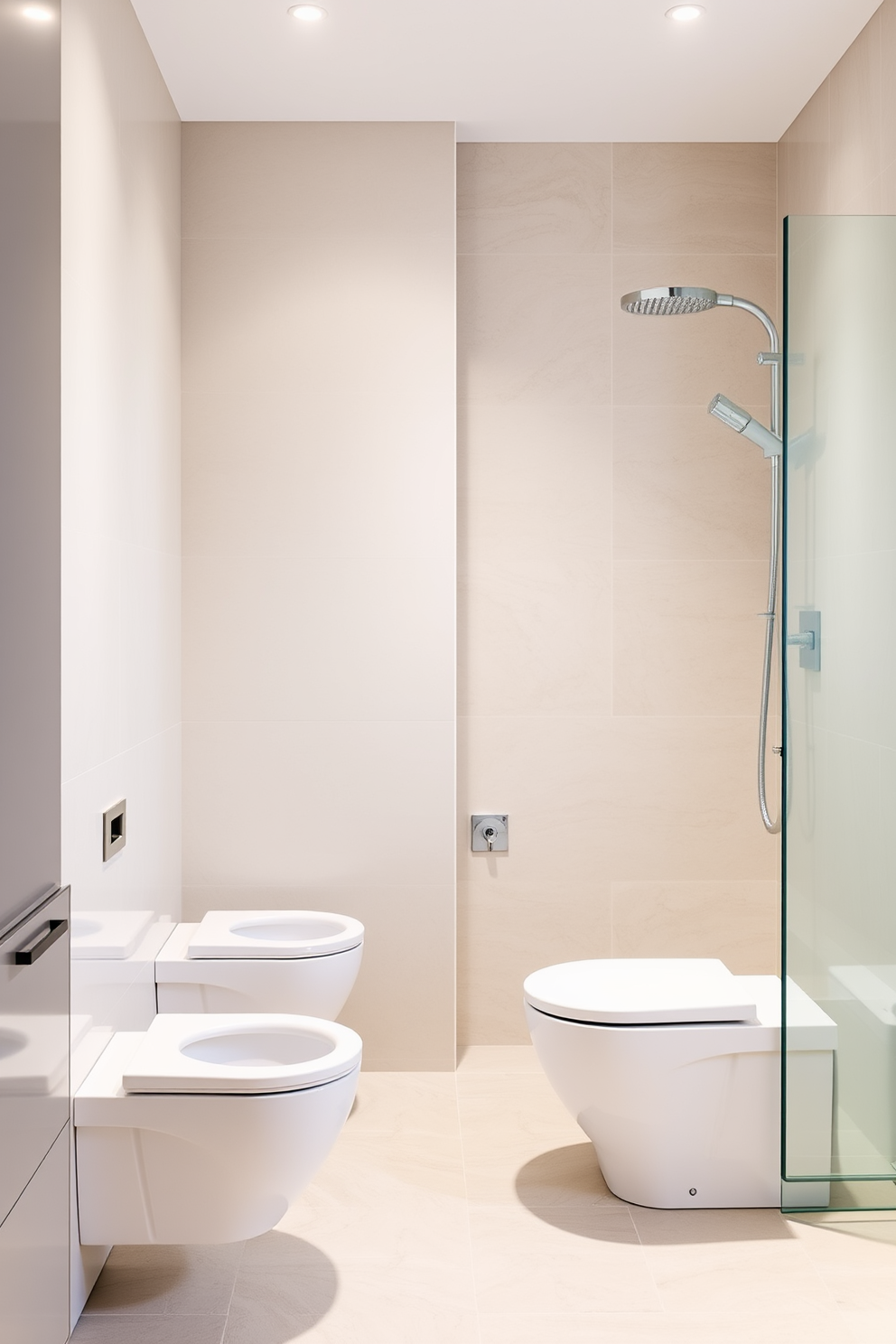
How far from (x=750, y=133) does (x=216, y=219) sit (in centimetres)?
140

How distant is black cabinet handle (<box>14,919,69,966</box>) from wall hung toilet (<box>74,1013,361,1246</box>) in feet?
1.35

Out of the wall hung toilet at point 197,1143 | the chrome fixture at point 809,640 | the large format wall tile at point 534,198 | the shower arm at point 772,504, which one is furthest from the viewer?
the large format wall tile at point 534,198

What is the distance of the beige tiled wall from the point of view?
307 cm

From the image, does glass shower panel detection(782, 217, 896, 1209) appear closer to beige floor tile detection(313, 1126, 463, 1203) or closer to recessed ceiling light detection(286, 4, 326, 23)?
beige floor tile detection(313, 1126, 463, 1203)

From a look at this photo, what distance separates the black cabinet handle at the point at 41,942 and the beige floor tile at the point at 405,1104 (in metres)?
1.29

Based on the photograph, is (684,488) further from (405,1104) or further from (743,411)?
(405,1104)

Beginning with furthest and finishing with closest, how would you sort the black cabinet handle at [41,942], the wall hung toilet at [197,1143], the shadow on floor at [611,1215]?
the shadow on floor at [611,1215] < the wall hung toilet at [197,1143] < the black cabinet handle at [41,942]

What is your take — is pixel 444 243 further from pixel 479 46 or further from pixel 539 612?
pixel 539 612

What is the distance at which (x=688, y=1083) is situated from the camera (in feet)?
7.22

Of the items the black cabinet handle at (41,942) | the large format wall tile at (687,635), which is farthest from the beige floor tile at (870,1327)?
the large format wall tile at (687,635)

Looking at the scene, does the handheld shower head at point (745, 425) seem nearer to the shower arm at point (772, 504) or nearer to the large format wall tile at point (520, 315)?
the shower arm at point (772, 504)

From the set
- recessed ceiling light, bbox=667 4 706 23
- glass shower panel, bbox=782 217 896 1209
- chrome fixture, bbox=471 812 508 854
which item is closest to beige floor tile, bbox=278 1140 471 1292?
glass shower panel, bbox=782 217 896 1209

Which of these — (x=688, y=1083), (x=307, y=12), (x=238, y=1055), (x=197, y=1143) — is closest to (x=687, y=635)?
(x=688, y=1083)

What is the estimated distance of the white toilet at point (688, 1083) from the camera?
213 cm
